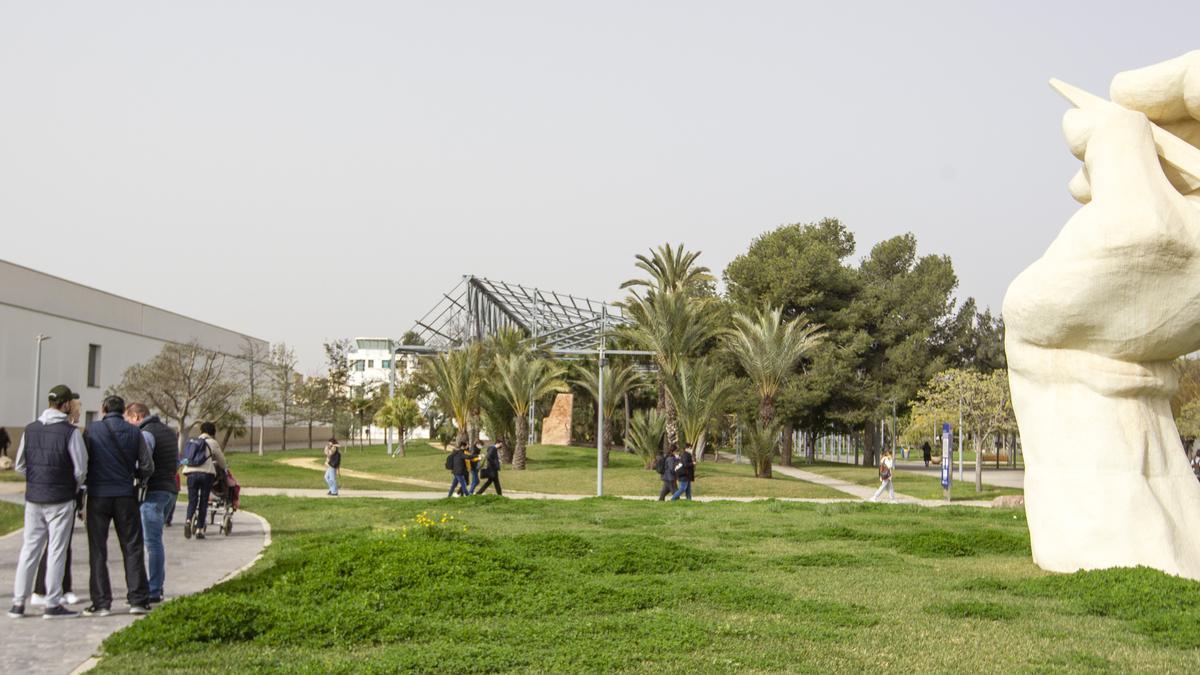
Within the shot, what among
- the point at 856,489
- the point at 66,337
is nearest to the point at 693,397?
the point at 856,489

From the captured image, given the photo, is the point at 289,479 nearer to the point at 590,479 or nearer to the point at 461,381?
the point at 461,381

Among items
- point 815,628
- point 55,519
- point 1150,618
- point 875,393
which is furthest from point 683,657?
point 875,393

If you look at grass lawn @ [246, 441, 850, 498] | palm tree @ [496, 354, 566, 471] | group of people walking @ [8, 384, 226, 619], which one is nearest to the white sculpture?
group of people walking @ [8, 384, 226, 619]

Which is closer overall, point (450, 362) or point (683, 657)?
point (683, 657)

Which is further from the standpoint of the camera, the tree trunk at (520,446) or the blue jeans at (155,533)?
the tree trunk at (520,446)

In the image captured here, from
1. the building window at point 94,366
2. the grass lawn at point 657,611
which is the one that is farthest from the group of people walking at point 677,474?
the building window at point 94,366

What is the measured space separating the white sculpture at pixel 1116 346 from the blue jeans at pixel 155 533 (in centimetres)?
864

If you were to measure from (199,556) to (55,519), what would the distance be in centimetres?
420

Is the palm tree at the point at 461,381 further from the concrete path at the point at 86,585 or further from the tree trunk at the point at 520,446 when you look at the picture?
the concrete path at the point at 86,585

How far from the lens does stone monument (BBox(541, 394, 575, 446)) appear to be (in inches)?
2228

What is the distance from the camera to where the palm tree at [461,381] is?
38.3 meters

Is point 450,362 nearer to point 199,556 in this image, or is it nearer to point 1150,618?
point 199,556

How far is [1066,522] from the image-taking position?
430 inches

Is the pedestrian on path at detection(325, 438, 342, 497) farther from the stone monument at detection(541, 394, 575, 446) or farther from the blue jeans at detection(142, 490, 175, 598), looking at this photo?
the stone monument at detection(541, 394, 575, 446)
